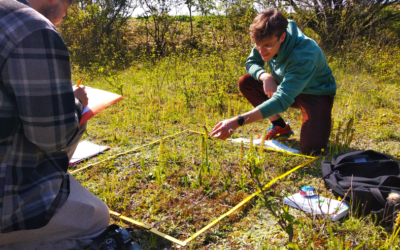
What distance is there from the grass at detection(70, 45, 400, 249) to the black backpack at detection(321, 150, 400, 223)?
0.34 feet

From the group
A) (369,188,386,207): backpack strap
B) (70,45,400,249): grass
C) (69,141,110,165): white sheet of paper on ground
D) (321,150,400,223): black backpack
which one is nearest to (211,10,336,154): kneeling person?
(70,45,400,249): grass

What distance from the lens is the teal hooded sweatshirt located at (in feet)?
8.06

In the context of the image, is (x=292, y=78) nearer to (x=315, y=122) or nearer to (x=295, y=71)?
(x=295, y=71)

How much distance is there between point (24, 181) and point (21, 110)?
326 millimetres

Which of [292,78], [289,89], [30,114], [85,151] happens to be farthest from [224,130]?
[85,151]

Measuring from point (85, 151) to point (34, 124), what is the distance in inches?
78.4

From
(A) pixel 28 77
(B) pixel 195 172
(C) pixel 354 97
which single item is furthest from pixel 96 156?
(C) pixel 354 97

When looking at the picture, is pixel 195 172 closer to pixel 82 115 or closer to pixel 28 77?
pixel 82 115

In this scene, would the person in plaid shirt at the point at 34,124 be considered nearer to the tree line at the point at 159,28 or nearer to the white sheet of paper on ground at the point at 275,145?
the white sheet of paper on ground at the point at 275,145

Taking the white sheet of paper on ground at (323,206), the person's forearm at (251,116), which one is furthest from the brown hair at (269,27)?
the white sheet of paper on ground at (323,206)

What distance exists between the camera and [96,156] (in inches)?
124

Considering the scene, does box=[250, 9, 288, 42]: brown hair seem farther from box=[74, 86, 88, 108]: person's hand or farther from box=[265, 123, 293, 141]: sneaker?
box=[74, 86, 88, 108]: person's hand

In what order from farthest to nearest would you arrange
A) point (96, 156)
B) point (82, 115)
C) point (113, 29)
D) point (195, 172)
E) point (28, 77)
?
point (113, 29) → point (96, 156) → point (195, 172) → point (82, 115) → point (28, 77)

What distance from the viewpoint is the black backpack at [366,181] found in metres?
1.88
